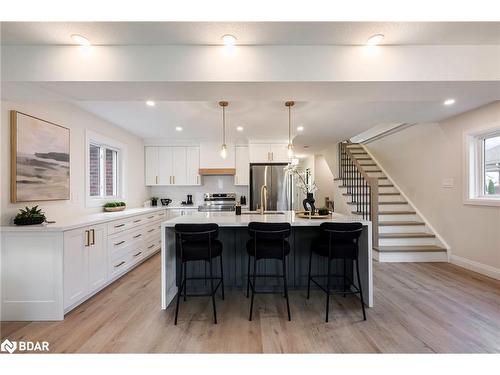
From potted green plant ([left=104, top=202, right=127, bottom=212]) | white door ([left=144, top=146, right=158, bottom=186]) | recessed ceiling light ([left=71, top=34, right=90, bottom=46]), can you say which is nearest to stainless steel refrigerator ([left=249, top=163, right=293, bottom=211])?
white door ([left=144, top=146, right=158, bottom=186])

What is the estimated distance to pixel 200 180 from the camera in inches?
222

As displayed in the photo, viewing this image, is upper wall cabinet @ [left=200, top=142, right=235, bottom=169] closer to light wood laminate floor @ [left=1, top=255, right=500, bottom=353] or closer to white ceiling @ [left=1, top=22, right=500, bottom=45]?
light wood laminate floor @ [left=1, top=255, right=500, bottom=353]

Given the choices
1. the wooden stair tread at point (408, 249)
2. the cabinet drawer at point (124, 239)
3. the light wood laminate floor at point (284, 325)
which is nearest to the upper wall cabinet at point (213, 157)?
the cabinet drawer at point (124, 239)

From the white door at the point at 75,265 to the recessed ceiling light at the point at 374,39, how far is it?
10.6 ft

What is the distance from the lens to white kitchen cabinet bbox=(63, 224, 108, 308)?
7.69 feet

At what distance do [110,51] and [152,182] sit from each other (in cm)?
400

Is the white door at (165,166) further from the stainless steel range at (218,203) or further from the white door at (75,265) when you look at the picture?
the white door at (75,265)

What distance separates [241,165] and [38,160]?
372cm

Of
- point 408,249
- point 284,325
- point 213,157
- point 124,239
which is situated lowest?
→ point 284,325

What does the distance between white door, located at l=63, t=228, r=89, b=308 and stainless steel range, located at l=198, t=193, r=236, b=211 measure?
9.98 feet

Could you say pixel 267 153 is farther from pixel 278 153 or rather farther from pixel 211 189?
pixel 211 189

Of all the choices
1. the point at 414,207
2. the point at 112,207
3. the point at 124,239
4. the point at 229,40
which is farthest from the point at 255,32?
the point at 414,207

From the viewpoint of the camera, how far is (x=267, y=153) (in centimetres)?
545
